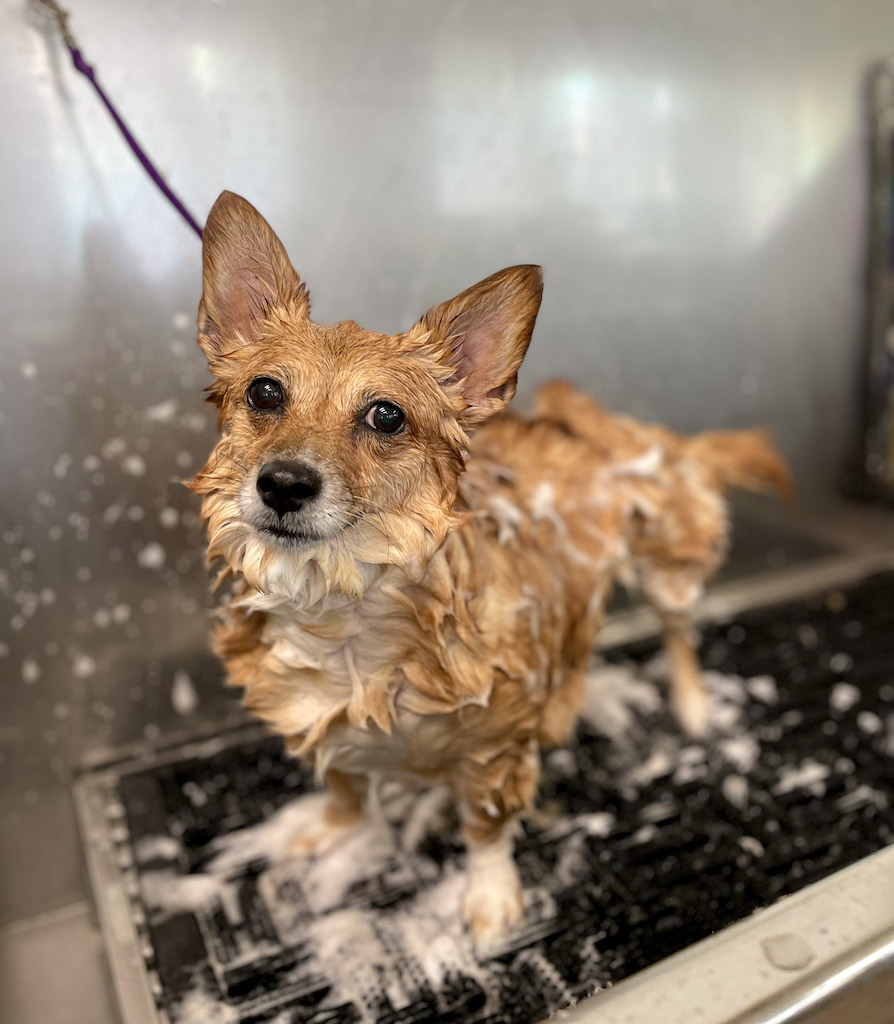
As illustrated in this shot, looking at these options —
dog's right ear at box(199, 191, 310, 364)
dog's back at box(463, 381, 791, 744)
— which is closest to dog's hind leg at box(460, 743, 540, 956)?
dog's back at box(463, 381, 791, 744)

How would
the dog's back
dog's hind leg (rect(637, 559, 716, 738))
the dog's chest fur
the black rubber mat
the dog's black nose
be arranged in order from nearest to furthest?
1. the dog's black nose
2. the dog's chest fur
3. the black rubber mat
4. the dog's back
5. dog's hind leg (rect(637, 559, 716, 738))

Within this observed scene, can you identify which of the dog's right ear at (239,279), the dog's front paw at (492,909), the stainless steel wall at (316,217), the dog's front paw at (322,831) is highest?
the stainless steel wall at (316,217)

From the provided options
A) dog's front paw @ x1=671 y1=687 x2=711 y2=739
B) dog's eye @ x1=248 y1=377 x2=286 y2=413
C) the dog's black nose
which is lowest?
dog's front paw @ x1=671 y1=687 x2=711 y2=739

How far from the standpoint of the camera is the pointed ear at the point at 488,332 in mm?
711

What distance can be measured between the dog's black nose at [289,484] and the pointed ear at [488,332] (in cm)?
17

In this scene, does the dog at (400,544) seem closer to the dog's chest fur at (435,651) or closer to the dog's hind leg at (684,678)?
the dog's chest fur at (435,651)

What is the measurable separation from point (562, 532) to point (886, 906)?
22.2 inches

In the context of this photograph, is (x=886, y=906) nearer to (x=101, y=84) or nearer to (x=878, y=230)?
(x=101, y=84)

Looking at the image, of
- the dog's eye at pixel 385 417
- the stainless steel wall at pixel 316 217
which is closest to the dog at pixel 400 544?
the dog's eye at pixel 385 417

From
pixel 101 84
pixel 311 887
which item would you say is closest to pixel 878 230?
pixel 101 84

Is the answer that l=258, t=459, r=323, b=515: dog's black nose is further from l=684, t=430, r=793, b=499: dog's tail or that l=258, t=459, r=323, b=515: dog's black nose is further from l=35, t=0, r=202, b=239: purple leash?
l=684, t=430, r=793, b=499: dog's tail

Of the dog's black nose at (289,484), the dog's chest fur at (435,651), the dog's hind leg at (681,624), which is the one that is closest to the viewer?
the dog's black nose at (289,484)

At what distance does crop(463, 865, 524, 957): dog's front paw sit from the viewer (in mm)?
1011

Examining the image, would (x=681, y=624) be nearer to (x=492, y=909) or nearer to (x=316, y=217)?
(x=492, y=909)
